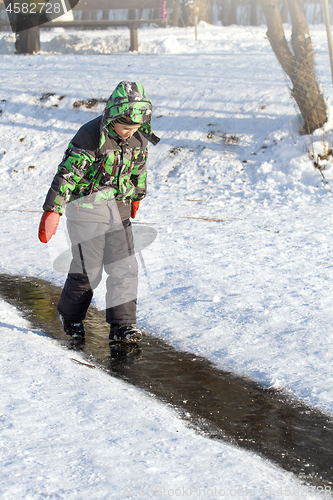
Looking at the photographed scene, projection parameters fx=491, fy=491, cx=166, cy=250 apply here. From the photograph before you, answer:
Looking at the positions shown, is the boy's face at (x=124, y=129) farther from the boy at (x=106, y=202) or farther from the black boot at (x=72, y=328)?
the black boot at (x=72, y=328)

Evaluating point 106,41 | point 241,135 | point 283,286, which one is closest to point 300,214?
point 283,286

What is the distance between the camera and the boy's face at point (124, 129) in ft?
9.92

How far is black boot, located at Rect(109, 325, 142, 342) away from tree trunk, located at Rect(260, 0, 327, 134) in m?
5.51

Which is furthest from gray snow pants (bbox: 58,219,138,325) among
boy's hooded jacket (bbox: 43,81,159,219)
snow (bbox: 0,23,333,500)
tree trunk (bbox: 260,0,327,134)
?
tree trunk (bbox: 260,0,327,134)

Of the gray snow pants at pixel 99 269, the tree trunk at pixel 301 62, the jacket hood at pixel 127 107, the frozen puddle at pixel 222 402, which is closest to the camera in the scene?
the frozen puddle at pixel 222 402

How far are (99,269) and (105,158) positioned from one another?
0.77 metres

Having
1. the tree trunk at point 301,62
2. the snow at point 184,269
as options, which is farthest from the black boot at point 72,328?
the tree trunk at point 301,62

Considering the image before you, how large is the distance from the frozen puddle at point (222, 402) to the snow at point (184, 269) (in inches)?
3.7

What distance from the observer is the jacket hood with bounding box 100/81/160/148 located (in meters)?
2.95

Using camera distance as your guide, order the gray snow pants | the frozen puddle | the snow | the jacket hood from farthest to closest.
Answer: the gray snow pants, the jacket hood, the frozen puddle, the snow

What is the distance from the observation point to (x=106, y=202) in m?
3.24

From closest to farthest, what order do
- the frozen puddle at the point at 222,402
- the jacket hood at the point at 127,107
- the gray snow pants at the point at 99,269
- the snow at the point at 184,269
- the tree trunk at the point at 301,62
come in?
the snow at the point at 184,269 → the frozen puddle at the point at 222,402 → the jacket hood at the point at 127,107 → the gray snow pants at the point at 99,269 → the tree trunk at the point at 301,62

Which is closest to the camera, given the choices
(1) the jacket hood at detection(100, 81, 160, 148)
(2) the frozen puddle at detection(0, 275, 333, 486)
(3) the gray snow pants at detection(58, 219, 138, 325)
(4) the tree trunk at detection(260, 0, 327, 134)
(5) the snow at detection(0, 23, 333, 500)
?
(5) the snow at detection(0, 23, 333, 500)

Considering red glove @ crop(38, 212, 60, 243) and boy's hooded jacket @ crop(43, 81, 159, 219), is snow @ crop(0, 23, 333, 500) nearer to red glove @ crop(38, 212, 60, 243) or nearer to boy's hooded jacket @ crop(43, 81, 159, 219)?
red glove @ crop(38, 212, 60, 243)
